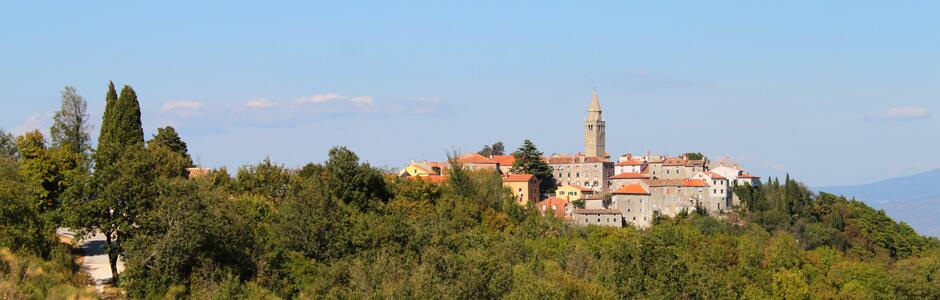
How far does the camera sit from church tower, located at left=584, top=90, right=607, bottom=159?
119 m

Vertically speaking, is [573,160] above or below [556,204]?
above

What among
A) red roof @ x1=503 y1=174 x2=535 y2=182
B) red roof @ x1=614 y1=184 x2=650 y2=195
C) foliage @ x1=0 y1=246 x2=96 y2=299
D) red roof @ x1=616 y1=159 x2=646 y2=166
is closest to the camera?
foliage @ x1=0 y1=246 x2=96 y2=299

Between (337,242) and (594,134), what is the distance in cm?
7551

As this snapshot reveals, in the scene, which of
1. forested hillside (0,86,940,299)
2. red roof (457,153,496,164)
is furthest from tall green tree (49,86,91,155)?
red roof (457,153,496,164)

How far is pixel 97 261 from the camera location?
140ft

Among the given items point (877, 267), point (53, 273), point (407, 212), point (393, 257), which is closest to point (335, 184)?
point (407, 212)

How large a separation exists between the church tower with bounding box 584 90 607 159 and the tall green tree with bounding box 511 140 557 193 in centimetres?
1618

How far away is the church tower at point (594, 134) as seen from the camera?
4678 inches

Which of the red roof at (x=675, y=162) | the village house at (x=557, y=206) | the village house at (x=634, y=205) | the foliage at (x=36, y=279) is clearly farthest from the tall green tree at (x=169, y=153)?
the red roof at (x=675, y=162)

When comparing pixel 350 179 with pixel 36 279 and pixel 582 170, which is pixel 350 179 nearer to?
pixel 36 279

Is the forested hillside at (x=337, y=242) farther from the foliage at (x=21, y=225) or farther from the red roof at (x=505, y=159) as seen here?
the red roof at (x=505, y=159)

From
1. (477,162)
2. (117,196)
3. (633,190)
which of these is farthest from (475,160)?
(117,196)

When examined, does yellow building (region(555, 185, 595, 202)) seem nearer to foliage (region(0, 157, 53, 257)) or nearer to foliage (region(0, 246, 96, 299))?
foliage (region(0, 157, 53, 257))

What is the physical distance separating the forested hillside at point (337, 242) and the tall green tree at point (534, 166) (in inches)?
800
